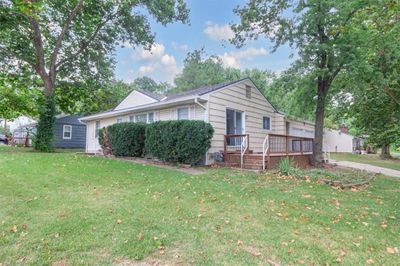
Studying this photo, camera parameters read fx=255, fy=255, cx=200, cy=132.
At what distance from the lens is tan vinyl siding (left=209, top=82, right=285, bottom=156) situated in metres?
11.3

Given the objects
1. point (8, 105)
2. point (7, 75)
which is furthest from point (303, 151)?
point (7, 75)

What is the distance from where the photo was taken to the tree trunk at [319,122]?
12.7m

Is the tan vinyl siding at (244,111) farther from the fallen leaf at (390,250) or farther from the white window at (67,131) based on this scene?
the white window at (67,131)

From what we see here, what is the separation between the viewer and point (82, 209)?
4.47 meters

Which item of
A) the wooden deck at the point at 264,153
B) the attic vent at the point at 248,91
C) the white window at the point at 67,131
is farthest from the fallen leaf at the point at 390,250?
the white window at the point at 67,131

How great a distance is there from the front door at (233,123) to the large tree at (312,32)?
3.58 meters

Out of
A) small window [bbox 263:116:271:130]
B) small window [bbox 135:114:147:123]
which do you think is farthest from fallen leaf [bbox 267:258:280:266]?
small window [bbox 263:116:271:130]

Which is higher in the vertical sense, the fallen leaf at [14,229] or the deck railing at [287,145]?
the deck railing at [287,145]

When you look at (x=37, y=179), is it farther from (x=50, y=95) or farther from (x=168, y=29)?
(x=168, y=29)

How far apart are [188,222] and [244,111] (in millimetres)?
9588

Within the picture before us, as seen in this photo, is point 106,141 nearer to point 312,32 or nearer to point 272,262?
point 312,32

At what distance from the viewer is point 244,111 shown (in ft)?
42.8

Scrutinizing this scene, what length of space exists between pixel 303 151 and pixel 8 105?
58.6ft

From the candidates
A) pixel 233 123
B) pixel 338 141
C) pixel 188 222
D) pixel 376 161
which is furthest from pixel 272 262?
pixel 338 141
